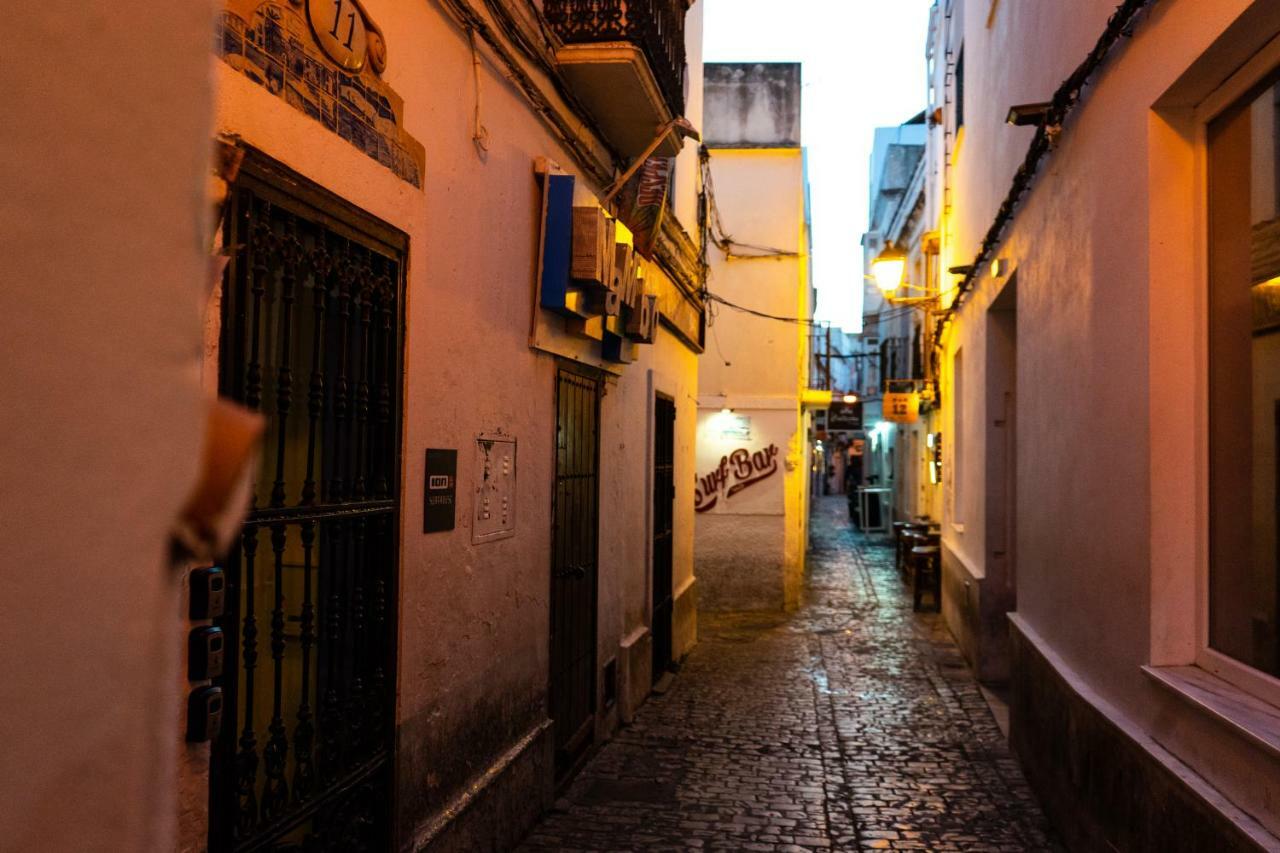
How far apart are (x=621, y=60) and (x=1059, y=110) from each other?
8.44ft

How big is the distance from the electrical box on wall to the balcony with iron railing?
2386mm

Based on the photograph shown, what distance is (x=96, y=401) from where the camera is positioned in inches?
39.4

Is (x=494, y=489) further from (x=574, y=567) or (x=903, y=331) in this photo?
(x=903, y=331)

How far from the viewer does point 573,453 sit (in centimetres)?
707

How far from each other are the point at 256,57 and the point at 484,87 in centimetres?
215

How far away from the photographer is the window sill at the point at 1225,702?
131 inches

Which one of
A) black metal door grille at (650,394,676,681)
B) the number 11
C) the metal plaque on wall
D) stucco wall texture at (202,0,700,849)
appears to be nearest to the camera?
the number 11

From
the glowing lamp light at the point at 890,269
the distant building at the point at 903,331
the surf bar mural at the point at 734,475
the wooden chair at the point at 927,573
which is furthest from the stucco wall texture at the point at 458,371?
the wooden chair at the point at 927,573

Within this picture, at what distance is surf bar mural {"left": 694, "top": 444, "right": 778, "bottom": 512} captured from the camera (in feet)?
52.1

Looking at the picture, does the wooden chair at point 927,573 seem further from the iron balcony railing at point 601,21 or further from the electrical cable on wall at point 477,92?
the electrical cable on wall at point 477,92

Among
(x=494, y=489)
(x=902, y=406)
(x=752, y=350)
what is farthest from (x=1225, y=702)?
(x=902, y=406)

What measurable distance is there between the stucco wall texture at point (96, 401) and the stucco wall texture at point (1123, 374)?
342 cm

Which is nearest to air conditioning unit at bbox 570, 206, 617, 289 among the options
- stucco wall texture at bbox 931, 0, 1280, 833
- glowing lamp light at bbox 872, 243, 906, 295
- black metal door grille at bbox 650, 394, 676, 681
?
stucco wall texture at bbox 931, 0, 1280, 833

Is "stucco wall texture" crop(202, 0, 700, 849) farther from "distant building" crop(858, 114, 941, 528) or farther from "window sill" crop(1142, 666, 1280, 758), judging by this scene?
"distant building" crop(858, 114, 941, 528)
